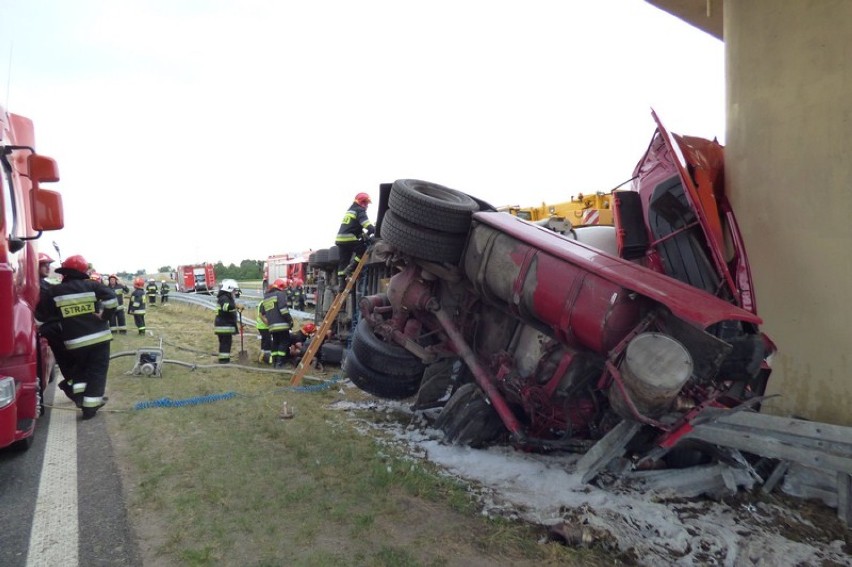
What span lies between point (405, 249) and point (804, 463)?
2.61 meters

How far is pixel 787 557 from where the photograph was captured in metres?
2.33

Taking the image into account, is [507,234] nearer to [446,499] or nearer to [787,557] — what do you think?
[446,499]

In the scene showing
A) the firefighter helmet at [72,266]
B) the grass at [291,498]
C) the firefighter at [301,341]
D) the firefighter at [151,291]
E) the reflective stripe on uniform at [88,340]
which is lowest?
the firefighter at [151,291]

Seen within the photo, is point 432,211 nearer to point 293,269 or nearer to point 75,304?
point 75,304

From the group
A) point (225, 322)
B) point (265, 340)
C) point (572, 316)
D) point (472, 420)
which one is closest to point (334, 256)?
point (265, 340)

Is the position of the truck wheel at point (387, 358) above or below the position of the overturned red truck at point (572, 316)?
below

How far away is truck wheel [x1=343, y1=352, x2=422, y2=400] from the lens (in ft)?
14.1

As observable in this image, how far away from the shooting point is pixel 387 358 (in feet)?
13.8

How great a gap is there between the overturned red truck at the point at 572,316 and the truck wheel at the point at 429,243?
0.01 m

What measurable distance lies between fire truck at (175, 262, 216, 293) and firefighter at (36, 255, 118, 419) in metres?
29.7

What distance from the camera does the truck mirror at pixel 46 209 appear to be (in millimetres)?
3592

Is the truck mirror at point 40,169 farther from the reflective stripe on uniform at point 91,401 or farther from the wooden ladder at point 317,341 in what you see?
the wooden ladder at point 317,341

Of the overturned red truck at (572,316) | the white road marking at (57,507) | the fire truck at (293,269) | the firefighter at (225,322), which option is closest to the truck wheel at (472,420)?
the overturned red truck at (572,316)

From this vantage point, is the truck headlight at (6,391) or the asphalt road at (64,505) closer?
the asphalt road at (64,505)
